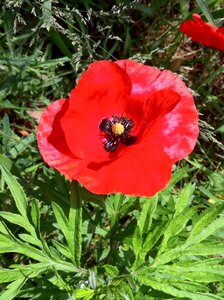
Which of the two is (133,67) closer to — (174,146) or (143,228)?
(174,146)

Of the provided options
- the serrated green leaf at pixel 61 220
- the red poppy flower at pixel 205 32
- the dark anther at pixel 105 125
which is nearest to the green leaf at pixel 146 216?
the serrated green leaf at pixel 61 220

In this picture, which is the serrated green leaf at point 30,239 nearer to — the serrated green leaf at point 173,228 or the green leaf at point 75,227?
the green leaf at point 75,227

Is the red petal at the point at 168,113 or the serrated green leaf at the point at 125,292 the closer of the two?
the serrated green leaf at the point at 125,292

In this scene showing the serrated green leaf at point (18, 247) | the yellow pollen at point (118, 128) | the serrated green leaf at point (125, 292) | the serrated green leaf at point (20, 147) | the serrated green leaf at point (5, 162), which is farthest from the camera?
the serrated green leaf at point (20, 147)

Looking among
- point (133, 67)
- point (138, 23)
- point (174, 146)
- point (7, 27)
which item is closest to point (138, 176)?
point (174, 146)

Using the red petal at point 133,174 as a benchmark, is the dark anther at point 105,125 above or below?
below

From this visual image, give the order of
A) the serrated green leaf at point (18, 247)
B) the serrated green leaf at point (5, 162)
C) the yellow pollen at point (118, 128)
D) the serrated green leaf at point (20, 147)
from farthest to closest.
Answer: the serrated green leaf at point (20, 147), the serrated green leaf at point (5, 162), the yellow pollen at point (118, 128), the serrated green leaf at point (18, 247)

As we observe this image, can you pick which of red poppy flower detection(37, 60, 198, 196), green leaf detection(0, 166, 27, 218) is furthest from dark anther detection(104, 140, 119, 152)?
green leaf detection(0, 166, 27, 218)
